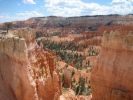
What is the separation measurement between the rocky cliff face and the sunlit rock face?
196 inches

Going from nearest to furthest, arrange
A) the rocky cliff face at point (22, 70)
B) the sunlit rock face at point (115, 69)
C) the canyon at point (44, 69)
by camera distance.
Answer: the rocky cliff face at point (22, 70)
the canyon at point (44, 69)
the sunlit rock face at point (115, 69)

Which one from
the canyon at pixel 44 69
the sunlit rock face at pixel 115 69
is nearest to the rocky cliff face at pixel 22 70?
the canyon at pixel 44 69

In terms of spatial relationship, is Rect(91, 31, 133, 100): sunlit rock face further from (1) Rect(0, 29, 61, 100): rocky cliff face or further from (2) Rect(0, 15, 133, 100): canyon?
(1) Rect(0, 29, 61, 100): rocky cliff face

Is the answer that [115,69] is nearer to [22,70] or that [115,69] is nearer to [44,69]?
[44,69]

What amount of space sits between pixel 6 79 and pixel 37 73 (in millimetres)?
2738

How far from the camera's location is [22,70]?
2302 centimetres

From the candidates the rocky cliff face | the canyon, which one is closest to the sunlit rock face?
the canyon

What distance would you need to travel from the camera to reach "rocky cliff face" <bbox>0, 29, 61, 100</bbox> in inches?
902

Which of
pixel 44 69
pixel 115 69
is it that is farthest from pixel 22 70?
pixel 115 69

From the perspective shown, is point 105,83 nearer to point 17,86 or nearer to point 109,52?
point 109,52

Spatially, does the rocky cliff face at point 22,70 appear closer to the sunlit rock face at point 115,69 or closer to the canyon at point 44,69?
the canyon at point 44,69

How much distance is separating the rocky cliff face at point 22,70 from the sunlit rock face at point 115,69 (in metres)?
4.99

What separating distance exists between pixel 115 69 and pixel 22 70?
8857 millimetres

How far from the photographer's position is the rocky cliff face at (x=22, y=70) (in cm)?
2291
